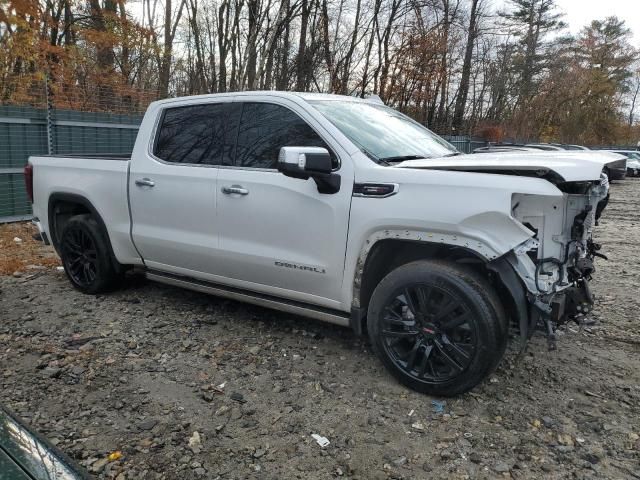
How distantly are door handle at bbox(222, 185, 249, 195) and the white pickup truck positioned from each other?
0.02 metres

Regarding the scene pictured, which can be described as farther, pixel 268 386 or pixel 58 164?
pixel 58 164

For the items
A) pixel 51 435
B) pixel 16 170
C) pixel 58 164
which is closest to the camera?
pixel 51 435

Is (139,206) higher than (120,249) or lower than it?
higher

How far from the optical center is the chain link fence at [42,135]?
845cm

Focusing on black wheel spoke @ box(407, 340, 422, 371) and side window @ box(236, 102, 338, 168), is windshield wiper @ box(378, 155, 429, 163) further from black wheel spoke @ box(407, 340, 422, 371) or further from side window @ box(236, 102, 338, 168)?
black wheel spoke @ box(407, 340, 422, 371)

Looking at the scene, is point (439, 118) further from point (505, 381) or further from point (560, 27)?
point (505, 381)

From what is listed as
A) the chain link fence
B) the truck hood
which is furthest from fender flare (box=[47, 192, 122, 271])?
the chain link fence

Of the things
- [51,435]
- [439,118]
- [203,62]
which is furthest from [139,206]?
[439,118]

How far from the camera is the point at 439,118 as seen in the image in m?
25.3

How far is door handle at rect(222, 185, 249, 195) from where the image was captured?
367 centimetres

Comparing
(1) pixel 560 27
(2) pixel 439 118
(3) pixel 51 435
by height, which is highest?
(1) pixel 560 27

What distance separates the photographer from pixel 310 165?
308cm

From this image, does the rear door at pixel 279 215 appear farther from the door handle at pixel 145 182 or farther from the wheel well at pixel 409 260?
the door handle at pixel 145 182

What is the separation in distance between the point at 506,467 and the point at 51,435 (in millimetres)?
2373
